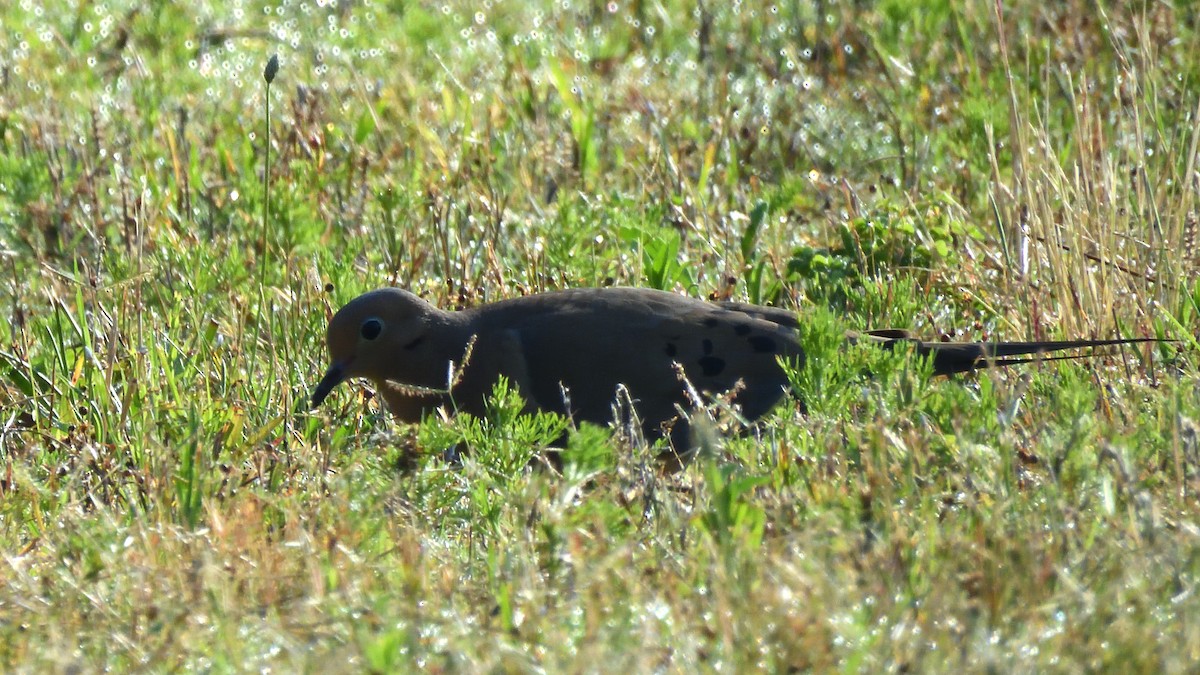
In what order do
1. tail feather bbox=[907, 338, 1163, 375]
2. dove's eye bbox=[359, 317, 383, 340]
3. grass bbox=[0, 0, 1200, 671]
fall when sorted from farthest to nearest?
dove's eye bbox=[359, 317, 383, 340] < tail feather bbox=[907, 338, 1163, 375] < grass bbox=[0, 0, 1200, 671]

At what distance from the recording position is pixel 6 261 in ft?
20.9

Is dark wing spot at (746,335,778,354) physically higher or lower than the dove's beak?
higher

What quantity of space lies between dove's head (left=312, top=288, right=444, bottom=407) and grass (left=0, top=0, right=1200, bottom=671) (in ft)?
0.55

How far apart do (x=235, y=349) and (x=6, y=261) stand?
1601mm

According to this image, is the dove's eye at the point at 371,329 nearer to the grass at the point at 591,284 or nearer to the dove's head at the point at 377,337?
the dove's head at the point at 377,337

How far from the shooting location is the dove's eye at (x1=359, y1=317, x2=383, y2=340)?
16.6 ft

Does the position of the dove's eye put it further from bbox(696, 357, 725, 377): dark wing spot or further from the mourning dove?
bbox(696, 357, 725, 377): dark wing spot

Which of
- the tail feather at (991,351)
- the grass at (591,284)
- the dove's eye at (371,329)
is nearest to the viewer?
the grass at (591,284)

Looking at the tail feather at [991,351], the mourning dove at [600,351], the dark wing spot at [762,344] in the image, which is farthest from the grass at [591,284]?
the dark wing spot at [762,344]

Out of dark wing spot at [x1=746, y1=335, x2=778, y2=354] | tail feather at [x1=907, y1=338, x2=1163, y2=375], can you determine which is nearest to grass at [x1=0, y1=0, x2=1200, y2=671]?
tail feather at [x1=907, y1=338, x2=1163, y2=375]

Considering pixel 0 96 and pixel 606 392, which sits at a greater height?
pixel 0 96

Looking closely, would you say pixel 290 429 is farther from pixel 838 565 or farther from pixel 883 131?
Answer: pixel 883 131

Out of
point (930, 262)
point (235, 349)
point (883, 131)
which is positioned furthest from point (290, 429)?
point (883, 131)

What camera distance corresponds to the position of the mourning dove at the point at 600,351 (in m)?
4.96
